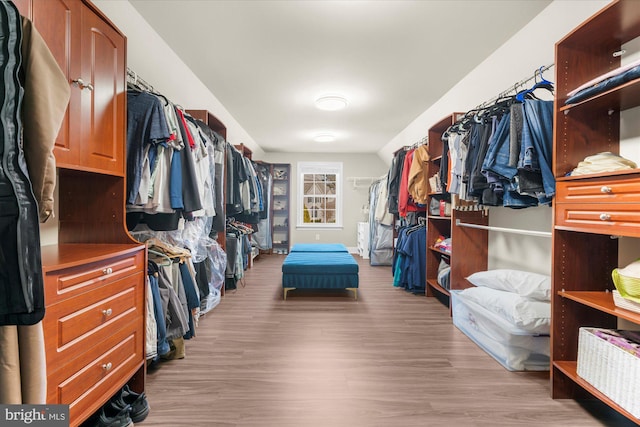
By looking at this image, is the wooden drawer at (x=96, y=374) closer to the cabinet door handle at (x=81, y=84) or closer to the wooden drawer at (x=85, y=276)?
the wooden drawer at (x=85, y=276)

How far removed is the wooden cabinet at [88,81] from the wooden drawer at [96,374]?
2.55 ft

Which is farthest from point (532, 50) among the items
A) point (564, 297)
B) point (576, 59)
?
point (564, 297)

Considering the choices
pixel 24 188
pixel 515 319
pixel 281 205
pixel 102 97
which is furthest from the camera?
pixel 281 205

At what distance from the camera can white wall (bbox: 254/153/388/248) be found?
24.4 feet

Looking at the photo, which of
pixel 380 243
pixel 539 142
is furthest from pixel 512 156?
pixel 380 243

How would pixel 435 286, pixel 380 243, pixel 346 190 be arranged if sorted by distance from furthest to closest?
pixel 346 190 < pixel 380 243 < pixel 435 286

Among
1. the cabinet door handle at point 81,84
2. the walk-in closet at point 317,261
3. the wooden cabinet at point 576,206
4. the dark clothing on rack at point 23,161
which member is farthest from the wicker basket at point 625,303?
the cabinet door handle at point 81,84

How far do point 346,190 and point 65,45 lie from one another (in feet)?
21.2

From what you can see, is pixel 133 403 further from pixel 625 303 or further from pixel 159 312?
pixel 625 303

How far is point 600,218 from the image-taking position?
1.39 meters

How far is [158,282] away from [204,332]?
83 cm

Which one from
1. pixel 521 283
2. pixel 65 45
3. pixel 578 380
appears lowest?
pixel 578 380

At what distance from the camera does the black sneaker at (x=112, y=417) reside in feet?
4.42

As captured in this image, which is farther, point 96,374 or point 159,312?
point 159,312
